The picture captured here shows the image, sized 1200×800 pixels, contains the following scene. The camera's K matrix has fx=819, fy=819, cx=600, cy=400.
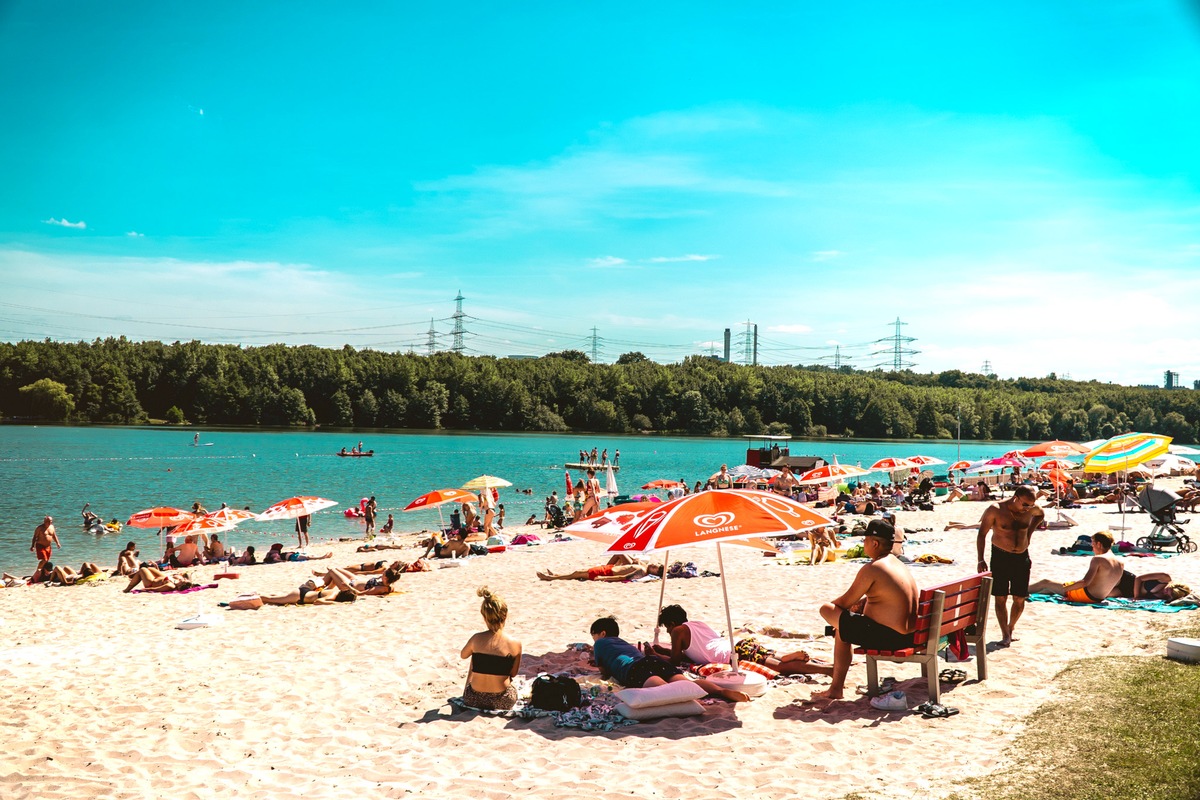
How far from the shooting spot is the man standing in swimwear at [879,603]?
6.26 m

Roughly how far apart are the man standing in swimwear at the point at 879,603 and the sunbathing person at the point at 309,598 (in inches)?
348

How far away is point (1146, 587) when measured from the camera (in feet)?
33.5

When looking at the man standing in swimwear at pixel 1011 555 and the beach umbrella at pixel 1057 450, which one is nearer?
the man standing in swimwear at pixel 1011 555

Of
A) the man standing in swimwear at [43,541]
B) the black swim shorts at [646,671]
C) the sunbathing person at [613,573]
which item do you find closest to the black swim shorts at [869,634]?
the black swim shorts at [646,671]

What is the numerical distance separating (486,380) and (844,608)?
12928cm

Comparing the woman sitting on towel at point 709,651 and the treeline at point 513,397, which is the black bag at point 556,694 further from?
the treeline at point 513,397

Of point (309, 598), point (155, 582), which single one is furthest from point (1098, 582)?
point (155, 582)

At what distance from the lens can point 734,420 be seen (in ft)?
471

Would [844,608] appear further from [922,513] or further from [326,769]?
[922,513]

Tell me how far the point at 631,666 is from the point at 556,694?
0.83m

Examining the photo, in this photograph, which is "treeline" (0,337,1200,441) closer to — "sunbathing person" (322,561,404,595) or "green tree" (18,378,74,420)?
"green tree" (18,378,74,420)

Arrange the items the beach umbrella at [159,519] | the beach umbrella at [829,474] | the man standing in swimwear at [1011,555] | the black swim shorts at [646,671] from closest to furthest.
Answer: the black swim shorts at [646,671] → the man standing in swimwear at [1011,555] → the beach umbrella at [159,519] → the beach umbrella at [829,474]

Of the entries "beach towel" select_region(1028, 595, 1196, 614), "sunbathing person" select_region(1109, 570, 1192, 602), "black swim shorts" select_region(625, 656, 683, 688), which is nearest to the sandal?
"black swim shorts" select_region(625, 656, 683, 688)

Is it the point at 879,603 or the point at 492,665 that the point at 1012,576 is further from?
the point at 492,665
